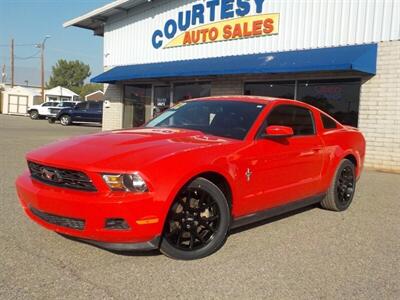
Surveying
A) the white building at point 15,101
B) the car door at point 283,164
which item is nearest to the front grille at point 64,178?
the car door at point 283,164

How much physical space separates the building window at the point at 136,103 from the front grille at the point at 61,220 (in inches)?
565

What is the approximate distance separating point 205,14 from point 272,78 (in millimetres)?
3726

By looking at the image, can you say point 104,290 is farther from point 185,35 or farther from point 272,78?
point 185,35

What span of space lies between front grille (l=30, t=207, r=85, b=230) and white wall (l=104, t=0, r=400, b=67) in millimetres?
9532

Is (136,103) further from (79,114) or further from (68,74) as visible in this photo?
(68,74)

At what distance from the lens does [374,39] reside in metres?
11.0

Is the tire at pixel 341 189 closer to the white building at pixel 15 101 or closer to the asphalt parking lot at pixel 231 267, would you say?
the asphalt parking lot at pixel 231 267

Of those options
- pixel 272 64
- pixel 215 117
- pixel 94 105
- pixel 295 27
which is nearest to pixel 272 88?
pixel 272 64

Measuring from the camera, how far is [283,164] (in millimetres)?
4887

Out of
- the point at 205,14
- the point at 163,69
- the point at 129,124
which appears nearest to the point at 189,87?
the point at 163,69

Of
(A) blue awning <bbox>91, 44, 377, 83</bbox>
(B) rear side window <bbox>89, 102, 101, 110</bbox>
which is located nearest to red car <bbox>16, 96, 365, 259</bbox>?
(A) blue awning <bbox>91, 44, 377, 83</bbox>

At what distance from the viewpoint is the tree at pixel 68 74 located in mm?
108438

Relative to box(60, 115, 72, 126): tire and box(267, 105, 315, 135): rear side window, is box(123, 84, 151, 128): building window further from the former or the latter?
box(60, 115, 72, 126): tire

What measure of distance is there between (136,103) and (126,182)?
50.6ft
